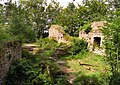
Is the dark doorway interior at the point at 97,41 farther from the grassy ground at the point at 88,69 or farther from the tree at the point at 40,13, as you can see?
the tree at the point at 40,13

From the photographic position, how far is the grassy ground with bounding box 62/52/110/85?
9.17m

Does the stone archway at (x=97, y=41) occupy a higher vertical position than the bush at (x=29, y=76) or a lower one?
higher

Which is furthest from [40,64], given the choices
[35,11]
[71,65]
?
[35,11]

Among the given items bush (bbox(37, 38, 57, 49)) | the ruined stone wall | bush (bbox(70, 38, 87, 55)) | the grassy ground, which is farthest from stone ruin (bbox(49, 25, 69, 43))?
the ruined stone wall

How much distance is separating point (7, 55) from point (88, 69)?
5434 mm

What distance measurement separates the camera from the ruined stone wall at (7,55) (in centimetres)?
809

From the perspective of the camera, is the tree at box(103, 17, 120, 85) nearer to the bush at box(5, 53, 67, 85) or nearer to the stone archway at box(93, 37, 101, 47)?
the bush at box(5, 53, 67, 85)

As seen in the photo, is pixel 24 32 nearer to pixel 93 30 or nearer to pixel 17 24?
pixel 17 24

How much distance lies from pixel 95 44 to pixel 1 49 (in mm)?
10346

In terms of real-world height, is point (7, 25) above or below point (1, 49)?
above

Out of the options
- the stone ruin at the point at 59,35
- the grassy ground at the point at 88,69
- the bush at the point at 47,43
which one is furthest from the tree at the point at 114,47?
the stone ruin at the point at 59,35

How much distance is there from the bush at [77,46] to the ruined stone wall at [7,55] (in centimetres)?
685

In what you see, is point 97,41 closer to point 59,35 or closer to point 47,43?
point 59,35

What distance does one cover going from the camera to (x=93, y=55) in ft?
52.7
